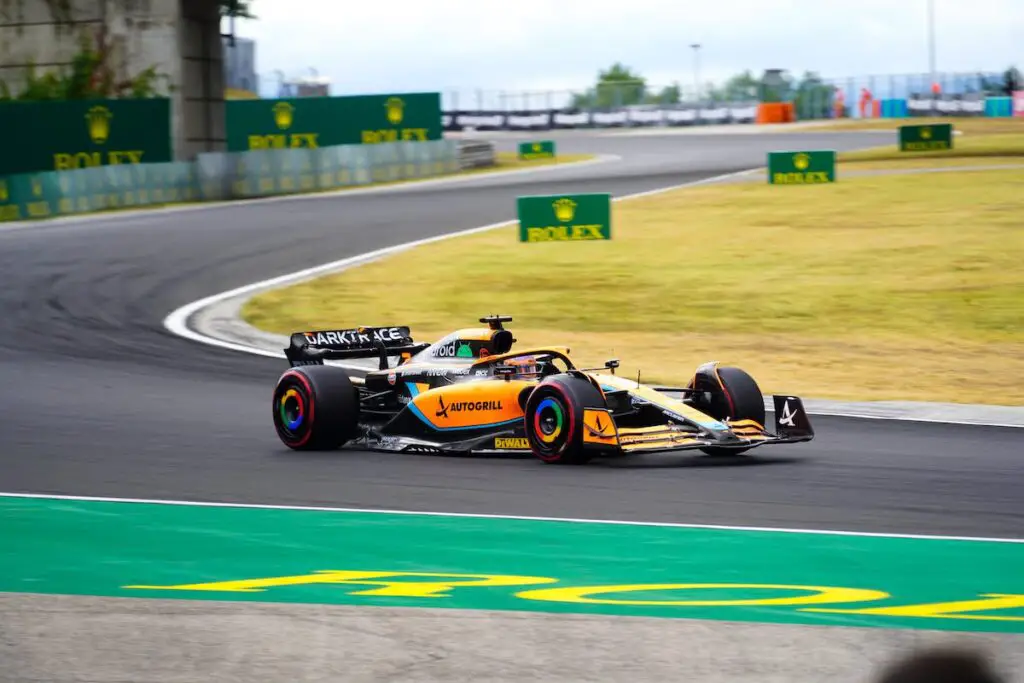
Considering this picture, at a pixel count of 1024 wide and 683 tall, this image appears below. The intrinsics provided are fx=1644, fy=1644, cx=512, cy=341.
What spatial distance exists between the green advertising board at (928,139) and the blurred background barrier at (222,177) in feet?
47.6

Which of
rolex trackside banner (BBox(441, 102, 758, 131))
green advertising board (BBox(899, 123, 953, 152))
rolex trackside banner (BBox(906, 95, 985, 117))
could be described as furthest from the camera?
rolex trackside banner (BBox(441, 102, 758, 131))

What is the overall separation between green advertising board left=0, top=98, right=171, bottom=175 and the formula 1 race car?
27.2 metres

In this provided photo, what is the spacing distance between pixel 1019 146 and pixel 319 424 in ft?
138

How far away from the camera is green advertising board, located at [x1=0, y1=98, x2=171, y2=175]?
39.4 m

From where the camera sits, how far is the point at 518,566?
9.48m

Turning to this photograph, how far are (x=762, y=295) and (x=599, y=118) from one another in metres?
70.7

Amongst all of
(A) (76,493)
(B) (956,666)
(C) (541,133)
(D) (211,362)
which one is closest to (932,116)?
(C) (541,133)

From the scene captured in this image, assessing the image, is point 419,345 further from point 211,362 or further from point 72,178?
point 72,178

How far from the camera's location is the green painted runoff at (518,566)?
27.9 feet

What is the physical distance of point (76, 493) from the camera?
11977 mm

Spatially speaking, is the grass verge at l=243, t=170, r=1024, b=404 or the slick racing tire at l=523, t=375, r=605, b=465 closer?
the slick racing tire at l=523, t=375, r=605, b=465

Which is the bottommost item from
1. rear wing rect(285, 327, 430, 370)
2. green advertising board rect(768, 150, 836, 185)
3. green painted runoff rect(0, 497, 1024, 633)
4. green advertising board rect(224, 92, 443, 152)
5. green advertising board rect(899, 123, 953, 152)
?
green painted runoff rect(0, 497, 1024, 633)

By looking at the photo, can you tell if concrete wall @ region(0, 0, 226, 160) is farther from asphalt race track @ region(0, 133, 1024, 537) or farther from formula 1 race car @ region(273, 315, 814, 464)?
formula 1 race car @ region(273, 315, 814, 464)

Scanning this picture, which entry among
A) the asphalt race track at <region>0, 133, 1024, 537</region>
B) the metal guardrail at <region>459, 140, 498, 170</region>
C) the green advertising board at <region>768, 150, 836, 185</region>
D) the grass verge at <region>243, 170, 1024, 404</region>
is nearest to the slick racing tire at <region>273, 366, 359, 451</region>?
the asphalt race track at <region>0, 133, 1024, 537</region>
